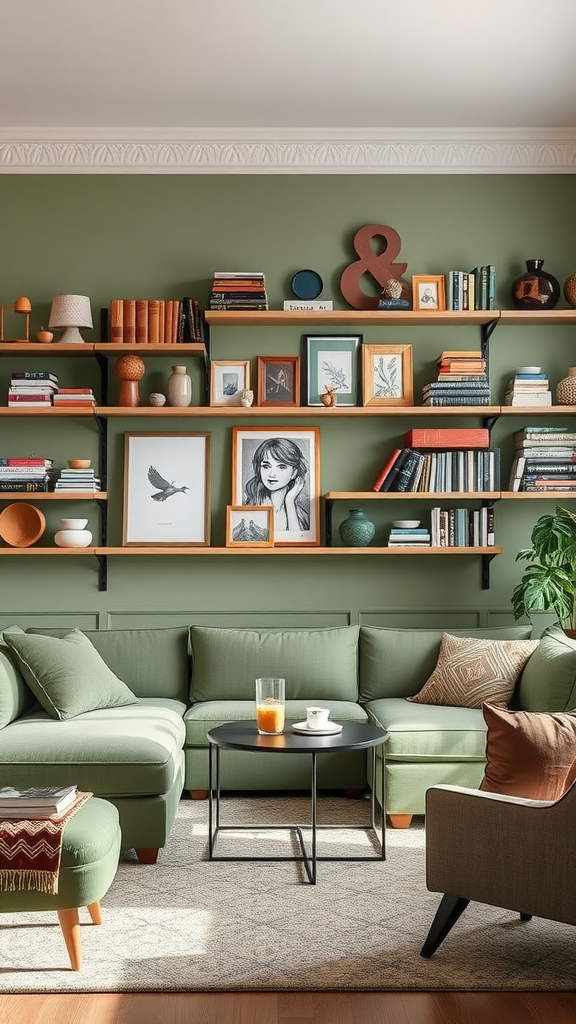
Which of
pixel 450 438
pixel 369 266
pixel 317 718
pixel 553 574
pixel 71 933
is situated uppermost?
pixel 369 266

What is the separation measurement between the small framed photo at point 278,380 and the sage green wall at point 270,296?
77mm

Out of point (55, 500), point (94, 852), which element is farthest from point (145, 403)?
point (94, 852)

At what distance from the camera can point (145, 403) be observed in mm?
5145

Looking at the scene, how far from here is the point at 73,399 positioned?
16.2 feet

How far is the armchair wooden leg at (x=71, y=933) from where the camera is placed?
262 cm

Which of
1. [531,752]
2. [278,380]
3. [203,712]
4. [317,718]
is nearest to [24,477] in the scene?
[278,380]

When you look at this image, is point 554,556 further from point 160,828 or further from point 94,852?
point 94,852

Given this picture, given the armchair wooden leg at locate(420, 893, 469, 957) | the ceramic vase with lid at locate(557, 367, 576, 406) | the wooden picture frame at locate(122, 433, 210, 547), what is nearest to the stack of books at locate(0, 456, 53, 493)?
the wooden picture frame at locate(122, 433, 210, 547)

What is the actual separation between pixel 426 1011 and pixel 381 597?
2.84 metres

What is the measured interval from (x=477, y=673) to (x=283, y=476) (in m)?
1.44

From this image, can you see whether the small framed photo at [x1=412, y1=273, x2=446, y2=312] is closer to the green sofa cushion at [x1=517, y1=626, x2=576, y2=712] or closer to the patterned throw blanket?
the green sofa cushion at [x1=517, y1=626, x2=576, y2=712]

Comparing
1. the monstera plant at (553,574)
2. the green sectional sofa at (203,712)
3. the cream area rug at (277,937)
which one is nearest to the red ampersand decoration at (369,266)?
the monstera plant at (553,574)

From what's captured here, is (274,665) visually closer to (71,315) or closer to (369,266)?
(71,315)

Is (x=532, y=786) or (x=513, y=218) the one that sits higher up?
(x=513, y=218)
